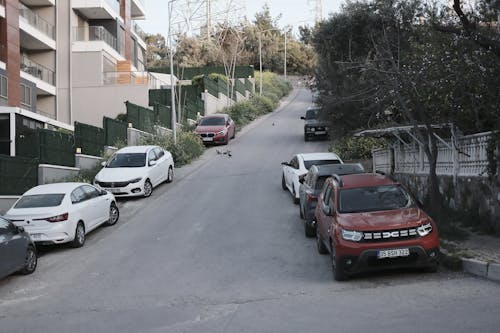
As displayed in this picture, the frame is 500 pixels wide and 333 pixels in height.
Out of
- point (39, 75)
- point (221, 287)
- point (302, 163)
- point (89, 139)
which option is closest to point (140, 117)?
point (89, 139)

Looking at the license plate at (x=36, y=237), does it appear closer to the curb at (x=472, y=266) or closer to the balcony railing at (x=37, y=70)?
the curb at (x=472, y=266)

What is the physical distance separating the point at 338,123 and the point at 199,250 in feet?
47.3

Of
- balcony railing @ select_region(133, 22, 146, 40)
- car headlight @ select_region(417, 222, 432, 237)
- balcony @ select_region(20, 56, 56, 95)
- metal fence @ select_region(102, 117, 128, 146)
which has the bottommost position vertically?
car headlight @ select_region(417, 222, 432, 237)

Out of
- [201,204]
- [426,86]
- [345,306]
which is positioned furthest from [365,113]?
[345,306]

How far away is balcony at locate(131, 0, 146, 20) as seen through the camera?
160 feet

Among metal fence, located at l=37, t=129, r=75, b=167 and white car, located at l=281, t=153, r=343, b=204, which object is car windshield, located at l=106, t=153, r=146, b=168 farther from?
white car, located at l=281, t=153, r=343, b=204

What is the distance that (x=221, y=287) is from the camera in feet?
32.3

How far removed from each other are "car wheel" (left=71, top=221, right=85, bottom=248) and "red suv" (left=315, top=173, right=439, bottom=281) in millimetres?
6717

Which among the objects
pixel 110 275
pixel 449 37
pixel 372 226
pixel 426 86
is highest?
pixel 449 37

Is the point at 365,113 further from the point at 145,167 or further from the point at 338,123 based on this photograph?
the point at 145,167

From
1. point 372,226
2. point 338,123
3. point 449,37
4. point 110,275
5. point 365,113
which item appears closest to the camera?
point 372,226

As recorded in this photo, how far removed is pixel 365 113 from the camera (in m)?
22.8

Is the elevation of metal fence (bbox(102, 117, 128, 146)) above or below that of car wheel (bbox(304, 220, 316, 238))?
above

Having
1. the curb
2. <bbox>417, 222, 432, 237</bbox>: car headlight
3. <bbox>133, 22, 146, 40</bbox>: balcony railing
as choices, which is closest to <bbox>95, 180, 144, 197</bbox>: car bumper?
the curb
